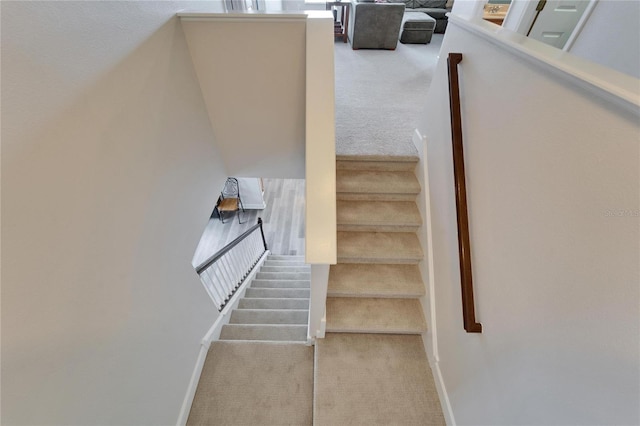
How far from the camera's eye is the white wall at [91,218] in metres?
0.75

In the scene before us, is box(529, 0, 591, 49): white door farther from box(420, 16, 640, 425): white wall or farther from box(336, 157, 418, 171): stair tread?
box(336, 157, 418, 171): stair tread

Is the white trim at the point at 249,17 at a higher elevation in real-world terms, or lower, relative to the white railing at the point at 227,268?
higher

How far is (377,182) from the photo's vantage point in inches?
92.8

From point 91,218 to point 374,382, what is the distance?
1.95 meters

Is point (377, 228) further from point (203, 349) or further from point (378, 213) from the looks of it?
point (203, 349)

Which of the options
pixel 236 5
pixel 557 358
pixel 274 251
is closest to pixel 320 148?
pixel 557 358

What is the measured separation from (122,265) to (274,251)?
411 centimetres

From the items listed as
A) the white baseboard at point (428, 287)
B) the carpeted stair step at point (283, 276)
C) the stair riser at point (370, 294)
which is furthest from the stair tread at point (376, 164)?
the carpeted stair step at point (283, 276)

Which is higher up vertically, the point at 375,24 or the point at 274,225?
the point at 375,24

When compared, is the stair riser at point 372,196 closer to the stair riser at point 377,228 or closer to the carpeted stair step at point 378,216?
the carpeted stair step at point 378,216

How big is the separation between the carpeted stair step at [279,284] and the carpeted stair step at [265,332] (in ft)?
3.78

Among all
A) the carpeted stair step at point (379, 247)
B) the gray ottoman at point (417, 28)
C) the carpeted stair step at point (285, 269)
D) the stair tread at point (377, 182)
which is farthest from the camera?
the gray ottoman at point (417, 28)

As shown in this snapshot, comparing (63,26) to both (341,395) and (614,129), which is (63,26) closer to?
(614,129)

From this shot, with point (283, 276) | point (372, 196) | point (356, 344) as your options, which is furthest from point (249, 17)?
point (283, 276)
